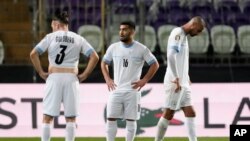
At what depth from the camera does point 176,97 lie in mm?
11078

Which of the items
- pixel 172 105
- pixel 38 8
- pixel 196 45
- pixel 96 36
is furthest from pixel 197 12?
pixel 172 105

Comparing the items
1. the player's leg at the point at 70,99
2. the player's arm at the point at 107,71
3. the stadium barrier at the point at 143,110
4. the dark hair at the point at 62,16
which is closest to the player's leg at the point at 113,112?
the player's arm at the point at 107,71

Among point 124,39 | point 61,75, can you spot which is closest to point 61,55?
point 61,75

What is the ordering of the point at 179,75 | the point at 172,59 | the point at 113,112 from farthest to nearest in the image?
the point at 179,75, the point at 172,59, the point at 113,112

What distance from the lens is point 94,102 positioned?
13.8 m

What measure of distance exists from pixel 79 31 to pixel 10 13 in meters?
1.40

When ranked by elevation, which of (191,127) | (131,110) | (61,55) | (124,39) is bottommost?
(191,127)

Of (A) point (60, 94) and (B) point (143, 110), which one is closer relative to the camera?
(A) point (60, 94)

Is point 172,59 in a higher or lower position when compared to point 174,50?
lower

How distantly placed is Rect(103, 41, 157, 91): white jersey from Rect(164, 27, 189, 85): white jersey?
1.10ft

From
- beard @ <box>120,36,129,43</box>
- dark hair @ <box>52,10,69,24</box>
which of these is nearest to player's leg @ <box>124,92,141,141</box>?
beard @ <box>120,36,129,43</box>

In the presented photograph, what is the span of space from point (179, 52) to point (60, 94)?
1653 mm

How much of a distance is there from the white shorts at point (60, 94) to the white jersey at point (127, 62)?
1.90 feet

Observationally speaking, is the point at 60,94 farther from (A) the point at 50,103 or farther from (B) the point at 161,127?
(B) the point at 161,127
